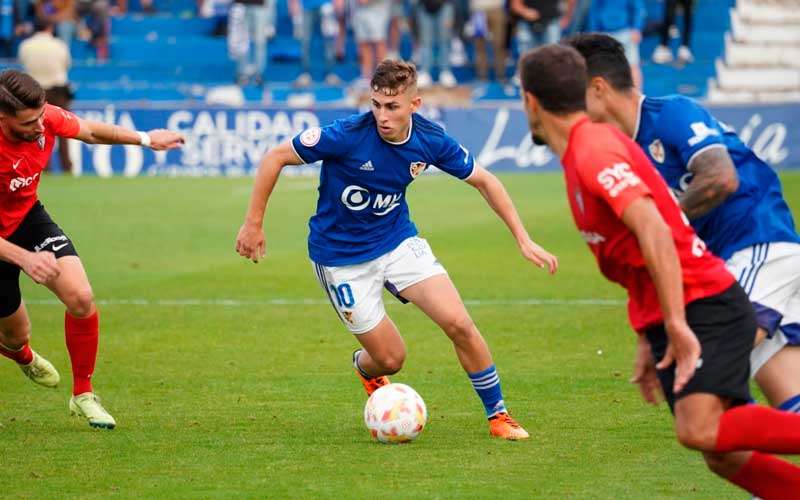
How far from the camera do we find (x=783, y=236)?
6.39 metres

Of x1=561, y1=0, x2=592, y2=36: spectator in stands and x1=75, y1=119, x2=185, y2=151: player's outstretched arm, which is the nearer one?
x1=75, y1=119, x2=185, y2=151: player's outstretched arm

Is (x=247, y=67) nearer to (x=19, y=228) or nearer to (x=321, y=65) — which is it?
(x=321, y=65)

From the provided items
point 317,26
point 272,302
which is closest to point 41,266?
point 272,302

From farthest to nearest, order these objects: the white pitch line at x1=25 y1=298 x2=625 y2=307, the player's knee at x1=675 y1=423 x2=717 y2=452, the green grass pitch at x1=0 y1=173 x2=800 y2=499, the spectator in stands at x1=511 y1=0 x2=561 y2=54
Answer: the spectator in stands at x1=511 y1=0 x2=561 y2=54 → the white pitch line at x1=25 y1=298 x2=625 y2=307 → the green grass pitch at x1=0 y1=173 x2=800 y2=499 → the player's knee at x1=675 y1=423 x2=717 y2=452

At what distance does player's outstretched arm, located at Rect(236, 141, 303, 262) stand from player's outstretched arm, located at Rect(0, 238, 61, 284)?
40.8 inches

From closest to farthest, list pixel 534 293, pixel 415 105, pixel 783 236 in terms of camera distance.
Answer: pixel 783 236, pixel 415 105, pixel 534 293

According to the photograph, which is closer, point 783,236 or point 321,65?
point 783,236

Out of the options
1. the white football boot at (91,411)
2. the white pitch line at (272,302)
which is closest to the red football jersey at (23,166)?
the white football boot at (91,411)

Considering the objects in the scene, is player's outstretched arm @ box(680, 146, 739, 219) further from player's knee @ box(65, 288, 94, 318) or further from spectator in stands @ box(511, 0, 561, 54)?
spectator in stands @ box(511, 0, 561, 54)

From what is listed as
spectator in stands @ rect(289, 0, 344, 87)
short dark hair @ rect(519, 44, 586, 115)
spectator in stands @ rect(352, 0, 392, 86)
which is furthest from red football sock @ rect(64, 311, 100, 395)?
spectator in stands @ rect(289, 0, 344, 87)

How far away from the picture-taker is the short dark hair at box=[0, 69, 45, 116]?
7762 mm

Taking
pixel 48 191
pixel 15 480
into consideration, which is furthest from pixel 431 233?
pixel 15 480

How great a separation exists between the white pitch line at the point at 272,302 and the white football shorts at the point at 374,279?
466 cm

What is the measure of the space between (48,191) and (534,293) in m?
11.4
